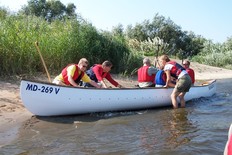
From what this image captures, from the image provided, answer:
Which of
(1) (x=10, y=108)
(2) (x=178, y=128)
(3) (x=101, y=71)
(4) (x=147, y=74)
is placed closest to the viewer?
(2) (x=178, y=128)

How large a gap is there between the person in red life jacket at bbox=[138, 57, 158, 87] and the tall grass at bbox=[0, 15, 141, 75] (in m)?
3.64

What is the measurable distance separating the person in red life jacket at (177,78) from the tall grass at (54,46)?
14.1 feet

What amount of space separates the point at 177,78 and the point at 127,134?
3.49 meters

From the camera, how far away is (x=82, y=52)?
1320 centimetres

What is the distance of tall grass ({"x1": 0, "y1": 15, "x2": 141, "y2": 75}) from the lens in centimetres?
1064

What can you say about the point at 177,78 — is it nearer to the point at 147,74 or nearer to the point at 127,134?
the point at 147,74

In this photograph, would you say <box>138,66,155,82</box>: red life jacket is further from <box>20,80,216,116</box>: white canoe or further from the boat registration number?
the boat registration number

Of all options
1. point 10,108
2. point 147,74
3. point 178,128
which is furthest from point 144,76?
point 10,108

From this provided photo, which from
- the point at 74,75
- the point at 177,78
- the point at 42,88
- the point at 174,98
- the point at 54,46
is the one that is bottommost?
the point at 174,98

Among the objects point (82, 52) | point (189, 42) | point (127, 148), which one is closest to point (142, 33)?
point (189, 42)

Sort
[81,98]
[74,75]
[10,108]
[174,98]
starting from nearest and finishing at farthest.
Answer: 1. [81,98]
2. [74,75]
3. [10,108]
4. [174,98]

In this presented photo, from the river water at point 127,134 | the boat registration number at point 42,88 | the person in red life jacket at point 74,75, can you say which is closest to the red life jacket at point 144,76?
the river water at point 127,134

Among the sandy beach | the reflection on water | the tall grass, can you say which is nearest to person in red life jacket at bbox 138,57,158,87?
the reflection on water

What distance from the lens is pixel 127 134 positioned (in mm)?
6512
